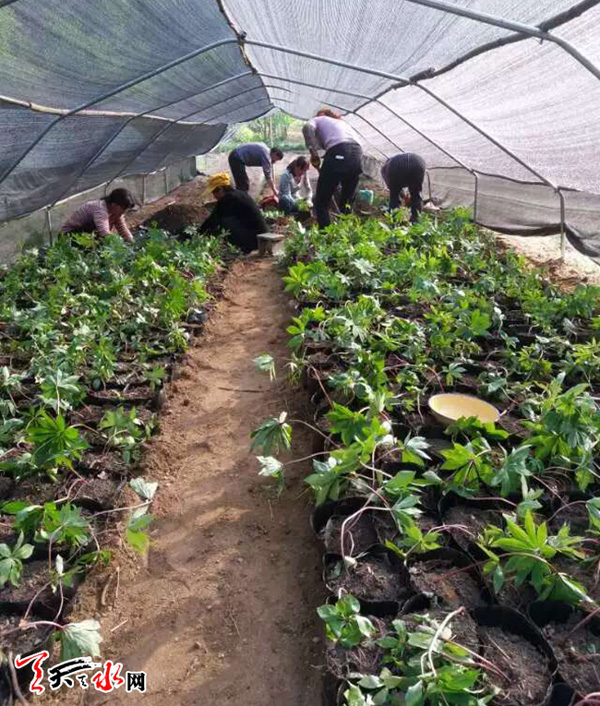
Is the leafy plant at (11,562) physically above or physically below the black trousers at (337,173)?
below

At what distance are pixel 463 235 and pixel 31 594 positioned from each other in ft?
17.3

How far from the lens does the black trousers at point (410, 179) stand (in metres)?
6.73

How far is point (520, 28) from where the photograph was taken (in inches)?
103

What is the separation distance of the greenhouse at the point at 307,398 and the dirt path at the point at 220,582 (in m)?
0.01

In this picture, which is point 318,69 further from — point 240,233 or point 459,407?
point 459,407

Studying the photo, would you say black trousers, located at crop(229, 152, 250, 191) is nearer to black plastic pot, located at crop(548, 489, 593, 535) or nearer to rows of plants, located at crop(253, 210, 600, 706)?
rows of plants, located at crop(253, 210, 600, 706)

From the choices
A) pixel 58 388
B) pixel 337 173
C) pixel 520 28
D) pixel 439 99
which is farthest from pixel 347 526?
pixel 337 173

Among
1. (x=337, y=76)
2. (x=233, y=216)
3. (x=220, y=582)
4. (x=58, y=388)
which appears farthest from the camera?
(x=233, y=216)

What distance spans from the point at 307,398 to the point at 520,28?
2.36 m

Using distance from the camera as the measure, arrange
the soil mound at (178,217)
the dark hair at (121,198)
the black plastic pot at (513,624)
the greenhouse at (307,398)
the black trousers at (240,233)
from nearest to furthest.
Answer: the black plastic pot at (513,624) → the greenhouse at (307,398) → the dark hair at (121,198) → the black trousers at (240,233) → the soil mound at (178,217)

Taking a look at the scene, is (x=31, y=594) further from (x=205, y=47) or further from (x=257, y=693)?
(x=205, y=47)

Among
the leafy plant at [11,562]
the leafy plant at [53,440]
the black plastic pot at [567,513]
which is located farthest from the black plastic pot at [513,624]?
the leafy plant at [53,440]

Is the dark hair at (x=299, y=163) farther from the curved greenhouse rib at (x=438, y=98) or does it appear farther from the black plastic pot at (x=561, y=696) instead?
the black plastic pot at (x=561, y=696)

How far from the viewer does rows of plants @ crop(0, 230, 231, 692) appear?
1.66m
